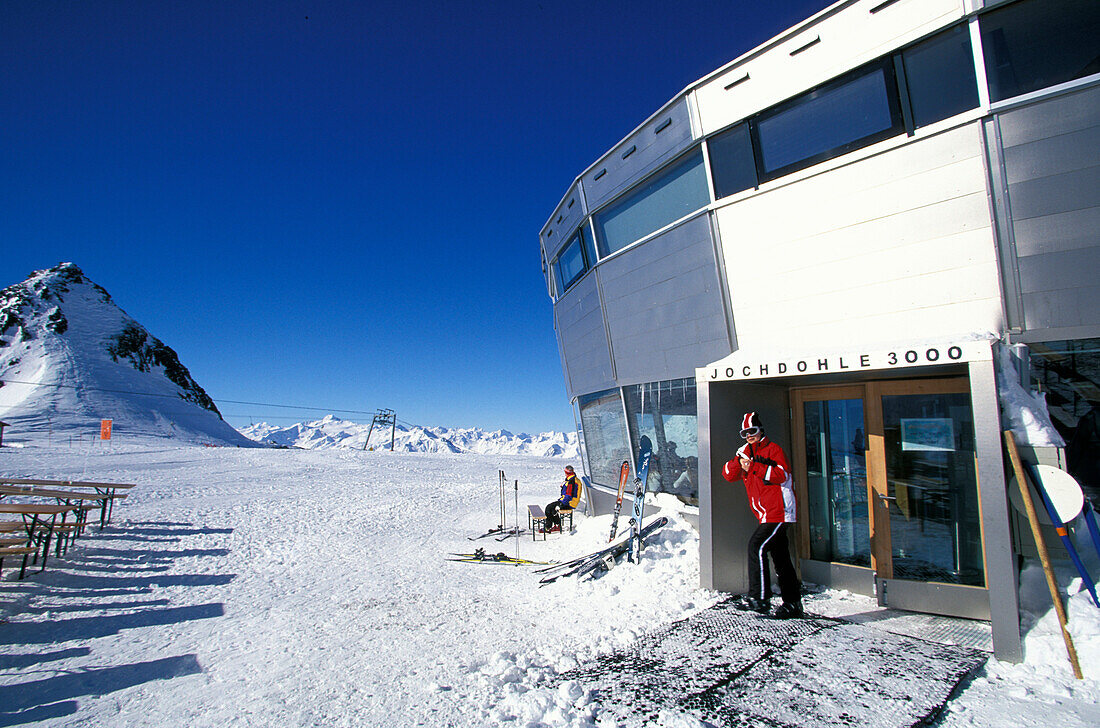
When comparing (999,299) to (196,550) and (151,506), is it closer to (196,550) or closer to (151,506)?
(196,550)

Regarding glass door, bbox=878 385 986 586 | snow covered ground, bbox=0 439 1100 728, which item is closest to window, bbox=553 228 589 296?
snow covered ground, bbox=0 439 1100 728

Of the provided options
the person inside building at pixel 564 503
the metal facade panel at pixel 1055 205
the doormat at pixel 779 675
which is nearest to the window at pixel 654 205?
the metal facade panel at pixel 1055 205

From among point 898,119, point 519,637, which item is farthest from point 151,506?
point 898,119

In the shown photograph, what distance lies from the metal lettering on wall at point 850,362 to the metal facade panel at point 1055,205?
879 millimetres

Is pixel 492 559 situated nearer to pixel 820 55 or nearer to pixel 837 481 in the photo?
pixel 837 481

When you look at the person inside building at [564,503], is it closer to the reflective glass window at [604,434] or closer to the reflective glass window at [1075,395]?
the reflective glass window at [604,434]

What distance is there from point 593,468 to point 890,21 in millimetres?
9200

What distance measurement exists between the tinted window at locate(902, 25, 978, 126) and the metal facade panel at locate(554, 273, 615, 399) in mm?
5365

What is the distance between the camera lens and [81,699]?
13.4 ft

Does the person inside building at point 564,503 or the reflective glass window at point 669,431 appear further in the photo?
the person inside building at point 564,503

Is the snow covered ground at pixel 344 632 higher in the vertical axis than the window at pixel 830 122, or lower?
lower

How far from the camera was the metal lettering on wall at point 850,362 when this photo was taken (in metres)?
4.45

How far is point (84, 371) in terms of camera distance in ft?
263

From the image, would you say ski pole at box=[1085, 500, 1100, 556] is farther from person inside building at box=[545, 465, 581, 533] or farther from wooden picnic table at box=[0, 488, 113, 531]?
wooden picnic table at box=[0, 488, 113, 531]
